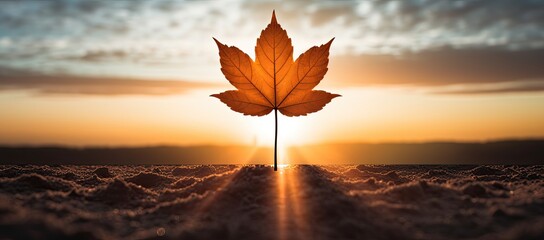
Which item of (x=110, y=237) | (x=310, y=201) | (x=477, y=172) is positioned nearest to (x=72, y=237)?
(x=110, y=237)

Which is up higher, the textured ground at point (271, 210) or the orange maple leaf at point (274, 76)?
the orange maple leaf at point (274, 76)

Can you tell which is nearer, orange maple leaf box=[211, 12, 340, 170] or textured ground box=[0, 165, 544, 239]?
textured ground box=[0, 165, 544, 239]

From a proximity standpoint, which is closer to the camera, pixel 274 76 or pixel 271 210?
pixel 271 210

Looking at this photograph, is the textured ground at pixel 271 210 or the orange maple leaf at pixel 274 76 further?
the orange maple leaf at pixel 274 76

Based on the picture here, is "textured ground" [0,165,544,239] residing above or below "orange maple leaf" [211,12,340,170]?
below

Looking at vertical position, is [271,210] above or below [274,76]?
below
